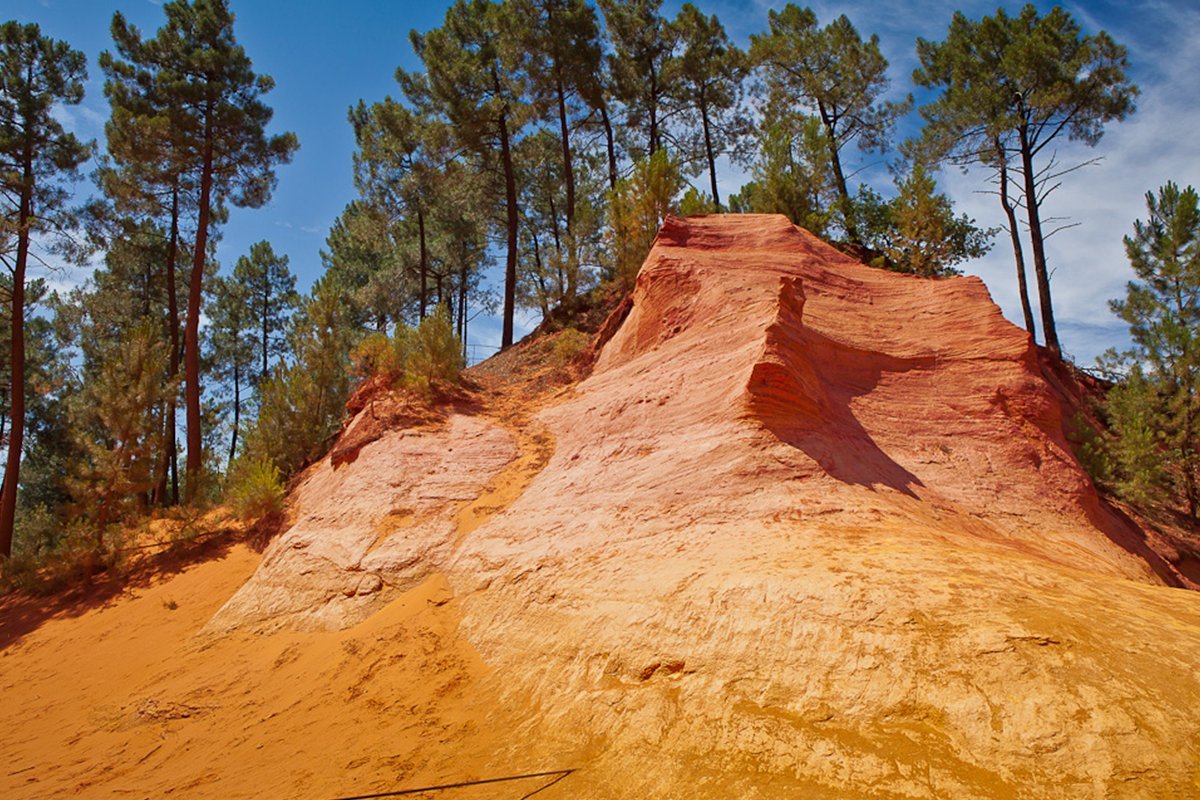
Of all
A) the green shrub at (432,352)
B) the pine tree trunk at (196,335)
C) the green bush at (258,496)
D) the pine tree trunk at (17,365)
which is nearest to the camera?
the green bush at (258,496)

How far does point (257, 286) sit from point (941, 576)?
33492mm

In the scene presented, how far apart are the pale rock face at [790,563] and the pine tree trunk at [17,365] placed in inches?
369

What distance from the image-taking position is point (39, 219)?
53.1 feet

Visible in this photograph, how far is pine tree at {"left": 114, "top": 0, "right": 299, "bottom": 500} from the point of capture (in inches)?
679

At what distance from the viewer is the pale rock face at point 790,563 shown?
301cm

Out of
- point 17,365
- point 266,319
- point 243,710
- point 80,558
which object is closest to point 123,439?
point 80,558

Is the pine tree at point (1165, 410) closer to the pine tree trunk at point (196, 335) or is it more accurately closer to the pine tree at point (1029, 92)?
the pine tree at point (1029, 92)

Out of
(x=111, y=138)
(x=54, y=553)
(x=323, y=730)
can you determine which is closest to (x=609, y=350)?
(x=323, y=730)

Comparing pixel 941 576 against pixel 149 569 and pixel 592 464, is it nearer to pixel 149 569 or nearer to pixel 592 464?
pixel 592 464

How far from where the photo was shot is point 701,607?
4520 mm

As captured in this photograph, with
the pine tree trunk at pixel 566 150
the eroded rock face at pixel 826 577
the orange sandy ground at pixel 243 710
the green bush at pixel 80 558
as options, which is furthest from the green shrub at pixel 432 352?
the pine tree trunk at pixel 566 150

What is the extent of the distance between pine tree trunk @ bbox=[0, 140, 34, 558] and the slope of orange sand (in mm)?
7429

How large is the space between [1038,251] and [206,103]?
2516cm

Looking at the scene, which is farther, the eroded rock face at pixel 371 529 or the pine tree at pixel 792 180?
the pine tree at pixel 792 180
